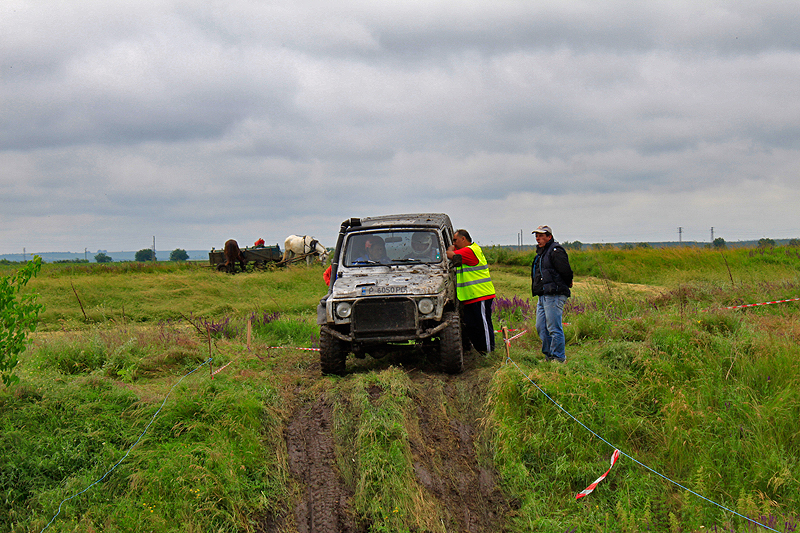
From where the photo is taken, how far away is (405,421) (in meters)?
5.42

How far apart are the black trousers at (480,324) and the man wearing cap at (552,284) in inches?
35.4

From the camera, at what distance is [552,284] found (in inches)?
275

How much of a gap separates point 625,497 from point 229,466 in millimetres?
3394

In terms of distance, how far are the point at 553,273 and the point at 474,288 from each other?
123 cm

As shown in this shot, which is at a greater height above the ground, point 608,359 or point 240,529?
point 608,359

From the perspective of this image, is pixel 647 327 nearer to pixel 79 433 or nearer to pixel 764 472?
pixel 764 472

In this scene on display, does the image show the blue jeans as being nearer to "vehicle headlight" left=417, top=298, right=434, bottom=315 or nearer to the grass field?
the grass field

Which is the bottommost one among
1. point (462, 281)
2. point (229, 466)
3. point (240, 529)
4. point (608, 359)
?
point (240, 529)

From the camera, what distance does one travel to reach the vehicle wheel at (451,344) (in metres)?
6.86

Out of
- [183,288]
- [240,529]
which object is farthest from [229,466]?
[183,288]

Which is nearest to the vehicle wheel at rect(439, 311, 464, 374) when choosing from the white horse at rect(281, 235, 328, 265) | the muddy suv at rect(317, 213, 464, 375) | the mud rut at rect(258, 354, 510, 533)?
the muddy suv at rect(317, 213, 464, 375)

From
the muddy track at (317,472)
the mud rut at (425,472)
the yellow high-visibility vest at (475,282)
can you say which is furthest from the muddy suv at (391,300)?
the muddy track at (317,472)

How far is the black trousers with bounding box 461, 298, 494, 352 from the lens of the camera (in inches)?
312

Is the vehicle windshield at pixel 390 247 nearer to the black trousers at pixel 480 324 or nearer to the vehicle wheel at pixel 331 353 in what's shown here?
the black trousers at pixel 480 324
